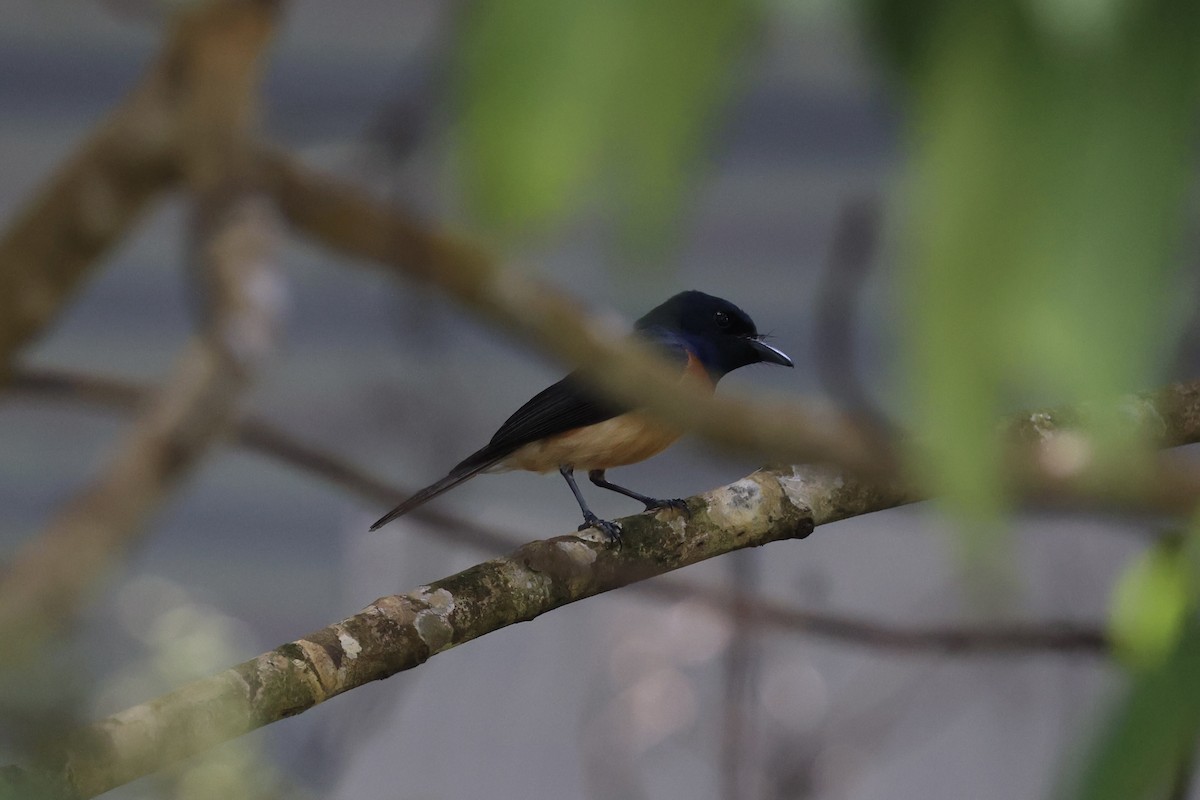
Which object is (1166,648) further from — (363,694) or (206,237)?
(363,694)

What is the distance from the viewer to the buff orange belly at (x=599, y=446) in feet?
5.96

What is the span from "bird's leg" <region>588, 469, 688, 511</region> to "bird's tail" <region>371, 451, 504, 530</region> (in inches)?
7.7

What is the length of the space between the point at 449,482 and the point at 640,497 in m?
0.28

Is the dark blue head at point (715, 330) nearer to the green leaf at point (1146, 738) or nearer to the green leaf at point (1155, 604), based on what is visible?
the green leaf at point (1155, 604)

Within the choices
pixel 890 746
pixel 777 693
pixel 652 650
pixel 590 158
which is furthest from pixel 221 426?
pixel 890 746

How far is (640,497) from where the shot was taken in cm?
181

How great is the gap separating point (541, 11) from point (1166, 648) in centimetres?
35

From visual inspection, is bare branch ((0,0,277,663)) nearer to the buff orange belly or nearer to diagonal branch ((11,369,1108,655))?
diagonal branch ((11,369,1108,655))

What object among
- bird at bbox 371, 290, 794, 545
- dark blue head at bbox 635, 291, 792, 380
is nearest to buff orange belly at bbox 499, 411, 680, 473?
bird at bbox 371, 290, 794, 545

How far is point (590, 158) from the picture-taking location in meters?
0.22

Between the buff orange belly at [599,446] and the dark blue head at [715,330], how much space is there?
28cm

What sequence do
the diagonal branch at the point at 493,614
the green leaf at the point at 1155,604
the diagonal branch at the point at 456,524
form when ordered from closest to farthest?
the green leaf at the point at 1155,604 → the diagonal branch at the point at 493,614 → the diagonal branch at the point at 456,524

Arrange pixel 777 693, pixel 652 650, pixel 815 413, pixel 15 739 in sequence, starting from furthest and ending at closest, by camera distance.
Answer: pixel 777 693 < pixel 652 650 < pixel 15 739 < pixel 815 413

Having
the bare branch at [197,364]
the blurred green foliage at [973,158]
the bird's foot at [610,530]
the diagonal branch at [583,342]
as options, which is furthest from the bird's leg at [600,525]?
the blurred green foliage at [973,158]
